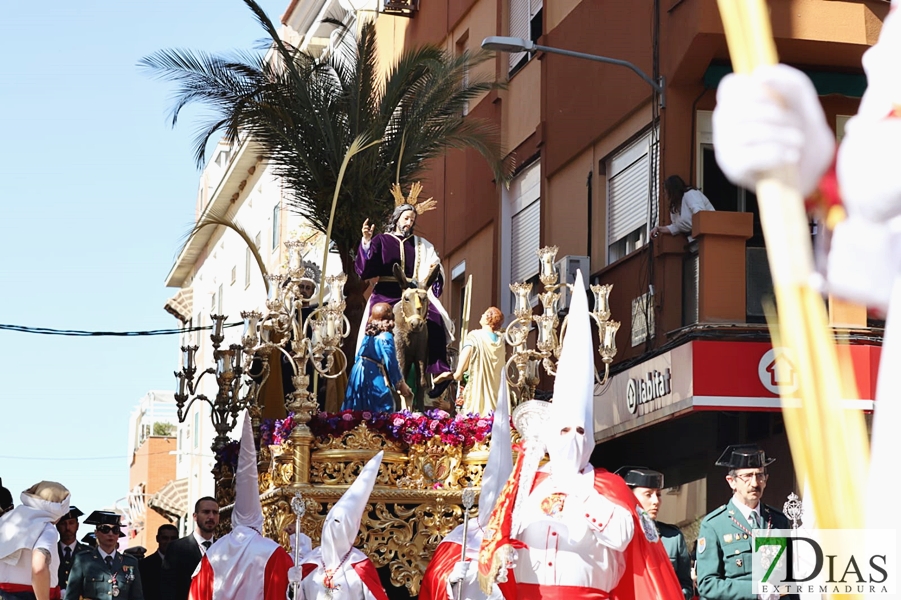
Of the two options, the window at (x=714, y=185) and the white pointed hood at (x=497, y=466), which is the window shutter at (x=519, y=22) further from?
the white pointed hood at (x=497, y=466)

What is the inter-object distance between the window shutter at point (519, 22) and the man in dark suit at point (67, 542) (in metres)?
11.2

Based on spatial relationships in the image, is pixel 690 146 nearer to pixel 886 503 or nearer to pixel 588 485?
pixel 588 485

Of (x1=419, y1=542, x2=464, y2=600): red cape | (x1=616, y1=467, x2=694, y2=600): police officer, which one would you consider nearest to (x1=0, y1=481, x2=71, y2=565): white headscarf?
(x1=419, y1=542, x2=464, y2=600): red cape

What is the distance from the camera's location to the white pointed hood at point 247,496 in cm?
1119

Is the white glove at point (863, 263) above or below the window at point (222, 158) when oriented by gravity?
below

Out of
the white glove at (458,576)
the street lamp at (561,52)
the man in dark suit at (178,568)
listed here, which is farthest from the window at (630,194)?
the white glove at (458,576)

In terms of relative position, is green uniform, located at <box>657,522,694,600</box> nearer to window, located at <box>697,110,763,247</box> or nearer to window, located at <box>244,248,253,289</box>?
window, located at <box>697,110,763,247</box>

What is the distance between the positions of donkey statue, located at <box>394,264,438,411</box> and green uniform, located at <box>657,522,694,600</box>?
491cm

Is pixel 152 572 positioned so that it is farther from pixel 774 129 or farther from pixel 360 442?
pixel 774 129

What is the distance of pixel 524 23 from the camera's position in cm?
2211

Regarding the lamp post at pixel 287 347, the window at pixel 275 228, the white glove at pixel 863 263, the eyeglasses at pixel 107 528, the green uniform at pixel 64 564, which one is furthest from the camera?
the window at pixel 275 228

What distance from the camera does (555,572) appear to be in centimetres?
822

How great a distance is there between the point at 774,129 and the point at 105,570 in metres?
10.0

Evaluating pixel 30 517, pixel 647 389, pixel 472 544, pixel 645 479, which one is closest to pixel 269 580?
pixel 472 544
